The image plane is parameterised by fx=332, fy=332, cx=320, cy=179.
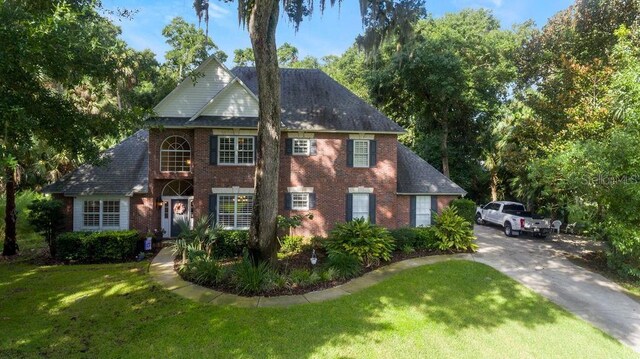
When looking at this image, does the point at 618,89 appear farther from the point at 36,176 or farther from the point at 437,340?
the point at 36,176

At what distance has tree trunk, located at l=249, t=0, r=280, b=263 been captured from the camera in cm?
1108

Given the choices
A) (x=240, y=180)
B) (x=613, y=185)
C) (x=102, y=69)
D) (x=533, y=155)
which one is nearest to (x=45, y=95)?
(x=102, y=69)

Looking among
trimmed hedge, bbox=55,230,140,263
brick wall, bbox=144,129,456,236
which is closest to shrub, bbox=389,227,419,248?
brick wall, bbox=144,129,456,236

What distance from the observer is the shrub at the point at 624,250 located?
11656 millimetres

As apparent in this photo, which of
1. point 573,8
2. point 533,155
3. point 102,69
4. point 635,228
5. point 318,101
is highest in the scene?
point 573,8

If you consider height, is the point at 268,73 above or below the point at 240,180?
above

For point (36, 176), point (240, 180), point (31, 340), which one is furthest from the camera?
point (36, 176)

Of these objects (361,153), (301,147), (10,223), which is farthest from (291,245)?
(10,223)

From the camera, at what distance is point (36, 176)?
2469 centimetres

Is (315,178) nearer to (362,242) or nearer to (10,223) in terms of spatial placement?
(362,242)

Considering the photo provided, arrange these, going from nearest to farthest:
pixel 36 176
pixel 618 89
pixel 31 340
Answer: pixel 31 340, pixel 618 89, pixel 36 176

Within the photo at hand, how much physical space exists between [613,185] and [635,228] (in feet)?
5.37

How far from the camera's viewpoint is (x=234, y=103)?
15.9m

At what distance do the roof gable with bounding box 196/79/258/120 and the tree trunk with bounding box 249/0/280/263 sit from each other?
15.4 feet
